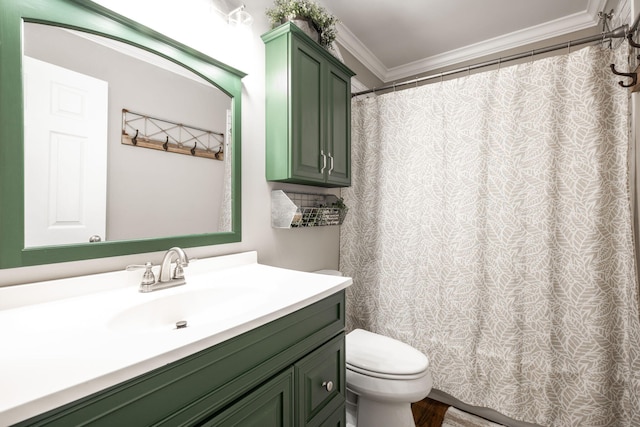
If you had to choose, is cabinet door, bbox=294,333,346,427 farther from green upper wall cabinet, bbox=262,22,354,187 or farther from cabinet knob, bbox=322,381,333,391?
green upper wall cabinet, bbox=262,22,354,187

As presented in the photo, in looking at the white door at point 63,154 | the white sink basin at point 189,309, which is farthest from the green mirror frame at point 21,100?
the white sink basin at point 189,309

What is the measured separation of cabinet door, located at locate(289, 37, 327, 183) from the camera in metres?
1.49

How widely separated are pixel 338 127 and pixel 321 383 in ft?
4.60

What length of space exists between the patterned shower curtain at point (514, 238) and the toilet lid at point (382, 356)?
468mm

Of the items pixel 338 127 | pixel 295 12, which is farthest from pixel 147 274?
pixel 295 12

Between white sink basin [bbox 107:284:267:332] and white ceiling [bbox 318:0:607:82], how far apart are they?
1906 mm

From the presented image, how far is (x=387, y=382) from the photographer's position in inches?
53.2

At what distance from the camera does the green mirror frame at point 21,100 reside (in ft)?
2.63

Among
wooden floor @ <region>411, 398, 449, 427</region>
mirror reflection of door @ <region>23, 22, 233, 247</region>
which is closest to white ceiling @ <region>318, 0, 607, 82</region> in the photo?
mirror reflection of door @ <region>23, 22, 233, 247</region>

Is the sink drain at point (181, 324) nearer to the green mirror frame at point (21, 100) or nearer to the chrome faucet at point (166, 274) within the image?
the chrome faucet at point (166, 274)

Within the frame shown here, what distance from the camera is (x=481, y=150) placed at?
1.76m

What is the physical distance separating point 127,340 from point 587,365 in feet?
6.69

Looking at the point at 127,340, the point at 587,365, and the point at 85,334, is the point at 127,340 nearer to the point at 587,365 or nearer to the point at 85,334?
the point at 85,334

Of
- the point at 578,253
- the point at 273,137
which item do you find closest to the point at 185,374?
the point at 273,137
